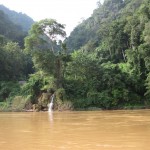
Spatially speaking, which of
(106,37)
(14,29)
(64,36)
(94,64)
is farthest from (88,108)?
(14,29)

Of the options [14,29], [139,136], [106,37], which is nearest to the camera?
[139,136]

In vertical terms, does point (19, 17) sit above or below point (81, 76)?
above

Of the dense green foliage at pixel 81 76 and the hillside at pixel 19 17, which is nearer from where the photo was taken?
the dense green foliage at pixel 81 76

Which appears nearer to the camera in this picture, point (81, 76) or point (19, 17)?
point (81, 76)

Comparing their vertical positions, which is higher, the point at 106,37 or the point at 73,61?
the point at 106,37

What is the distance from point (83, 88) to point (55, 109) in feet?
12.8

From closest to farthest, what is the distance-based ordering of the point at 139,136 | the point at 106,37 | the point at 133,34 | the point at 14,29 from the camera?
the point at 139,136 → the point at 133,34 → the point at 106,37 → the point at 14,29

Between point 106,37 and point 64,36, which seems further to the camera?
point 106,37

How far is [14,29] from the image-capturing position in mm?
65688

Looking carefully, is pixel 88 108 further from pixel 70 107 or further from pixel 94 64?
pixel 94 64

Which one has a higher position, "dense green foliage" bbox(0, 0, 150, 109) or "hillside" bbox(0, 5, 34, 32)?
"hillside" bbox(0, 5, 34, 32)

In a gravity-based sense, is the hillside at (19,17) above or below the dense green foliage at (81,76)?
above

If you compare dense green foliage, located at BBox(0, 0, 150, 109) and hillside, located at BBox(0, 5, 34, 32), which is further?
hillside, located at BBox(0, 5, 34, 32)

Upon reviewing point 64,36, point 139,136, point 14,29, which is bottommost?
point 139,136
